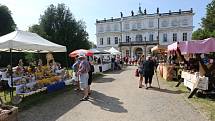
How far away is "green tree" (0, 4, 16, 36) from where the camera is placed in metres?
42.4

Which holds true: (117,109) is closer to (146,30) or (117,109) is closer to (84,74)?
(84,74)

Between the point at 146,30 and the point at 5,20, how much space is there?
35.6 metres

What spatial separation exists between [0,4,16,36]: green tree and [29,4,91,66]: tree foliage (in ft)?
13.2

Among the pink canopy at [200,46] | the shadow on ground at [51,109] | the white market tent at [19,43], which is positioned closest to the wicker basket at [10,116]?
the shadow on ground at [51,109]

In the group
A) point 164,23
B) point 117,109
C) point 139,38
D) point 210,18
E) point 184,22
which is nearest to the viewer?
point 117,109

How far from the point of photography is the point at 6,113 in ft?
21.2

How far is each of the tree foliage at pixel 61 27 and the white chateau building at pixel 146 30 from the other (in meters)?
22.9

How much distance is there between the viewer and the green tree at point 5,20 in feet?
139

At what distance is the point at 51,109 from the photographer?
902 cm

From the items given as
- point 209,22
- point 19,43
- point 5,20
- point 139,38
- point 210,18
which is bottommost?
point 19,43

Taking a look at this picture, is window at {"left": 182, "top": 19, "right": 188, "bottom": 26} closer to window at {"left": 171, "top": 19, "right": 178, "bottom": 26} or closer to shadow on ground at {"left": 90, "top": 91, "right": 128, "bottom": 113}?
window at {"left": 171, "top": 19, "right": 178, "bottom": 26}

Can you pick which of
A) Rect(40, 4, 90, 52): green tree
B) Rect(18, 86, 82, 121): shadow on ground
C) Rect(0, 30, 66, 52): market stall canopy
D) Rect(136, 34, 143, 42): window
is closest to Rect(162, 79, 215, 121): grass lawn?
Rect(18, 86, 82, 121): shadow on ground

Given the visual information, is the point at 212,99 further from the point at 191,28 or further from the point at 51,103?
the point at 191,28

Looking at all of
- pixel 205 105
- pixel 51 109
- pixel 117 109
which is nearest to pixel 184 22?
pixel 205 105
